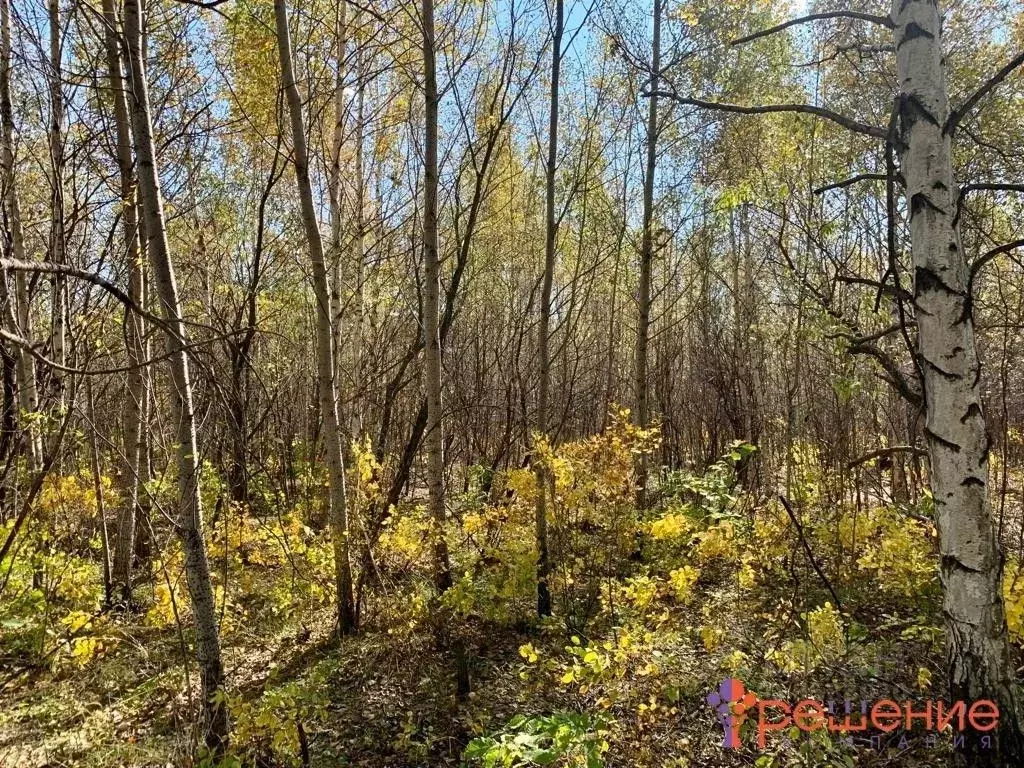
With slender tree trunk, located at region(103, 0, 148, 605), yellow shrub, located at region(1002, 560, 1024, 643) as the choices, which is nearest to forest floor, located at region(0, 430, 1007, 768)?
yellow shrub, located at region(1002, 560, 1024, 643)

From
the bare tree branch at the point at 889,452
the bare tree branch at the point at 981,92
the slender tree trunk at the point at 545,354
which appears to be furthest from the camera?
the slender tree trunk at the point at 545,354

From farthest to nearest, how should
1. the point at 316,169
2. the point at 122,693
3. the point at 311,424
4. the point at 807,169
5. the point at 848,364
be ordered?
the point at 311,424, the point at 316,169, the point at 807,169, the point at 122,693, the point at 848,364

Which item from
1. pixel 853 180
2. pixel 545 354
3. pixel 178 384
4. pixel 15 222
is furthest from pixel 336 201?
pixel 853 180

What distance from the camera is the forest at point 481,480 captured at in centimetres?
182

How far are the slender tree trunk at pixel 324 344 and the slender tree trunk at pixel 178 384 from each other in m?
1.29

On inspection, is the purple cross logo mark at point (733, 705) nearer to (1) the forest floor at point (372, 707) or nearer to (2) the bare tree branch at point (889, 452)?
(1) the forest floor at point (372, 707)

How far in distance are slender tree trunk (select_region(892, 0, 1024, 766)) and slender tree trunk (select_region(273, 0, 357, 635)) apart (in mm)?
3246

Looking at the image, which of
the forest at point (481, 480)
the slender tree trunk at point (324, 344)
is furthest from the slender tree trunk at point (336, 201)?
the slender tree trunk at point (324, 344)

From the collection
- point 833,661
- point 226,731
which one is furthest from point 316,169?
point 833,661

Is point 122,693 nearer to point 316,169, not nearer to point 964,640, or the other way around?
point 964,640

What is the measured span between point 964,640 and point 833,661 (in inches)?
58.5

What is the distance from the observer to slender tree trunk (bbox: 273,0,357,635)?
372 centimetres

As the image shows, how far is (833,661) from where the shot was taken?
3092 mm

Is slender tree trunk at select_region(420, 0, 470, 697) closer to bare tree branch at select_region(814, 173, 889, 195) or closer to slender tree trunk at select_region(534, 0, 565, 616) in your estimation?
slender tree trunk at select_region(534, 0, 565, 616)
